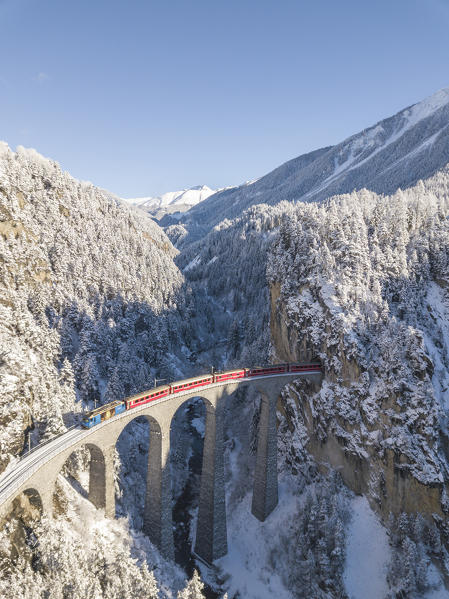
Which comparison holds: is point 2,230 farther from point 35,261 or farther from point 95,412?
point 95,412

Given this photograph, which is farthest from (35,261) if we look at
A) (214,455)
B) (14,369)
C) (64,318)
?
(214,455)

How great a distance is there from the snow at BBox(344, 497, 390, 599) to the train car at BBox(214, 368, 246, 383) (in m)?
21.9

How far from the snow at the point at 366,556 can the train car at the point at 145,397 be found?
2779 centimetres

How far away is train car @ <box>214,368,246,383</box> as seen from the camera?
1749 inches

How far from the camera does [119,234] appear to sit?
122 meters

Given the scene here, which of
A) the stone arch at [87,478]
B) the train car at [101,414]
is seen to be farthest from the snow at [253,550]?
the train car at [101,414]

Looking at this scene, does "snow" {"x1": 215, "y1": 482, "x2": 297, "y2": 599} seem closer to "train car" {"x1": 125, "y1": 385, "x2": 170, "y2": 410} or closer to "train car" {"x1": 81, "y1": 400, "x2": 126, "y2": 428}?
"train car" {"x1": 125, "y1": 385, "x2": 170, "y2": 410}

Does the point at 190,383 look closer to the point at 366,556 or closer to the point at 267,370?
the point at 267,370

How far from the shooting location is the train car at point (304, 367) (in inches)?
1988

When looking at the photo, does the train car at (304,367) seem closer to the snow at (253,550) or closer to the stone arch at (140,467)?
the snow at (253,550)

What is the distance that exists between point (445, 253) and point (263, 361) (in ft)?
138

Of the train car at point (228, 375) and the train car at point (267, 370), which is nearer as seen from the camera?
the train car at point (228, 375)

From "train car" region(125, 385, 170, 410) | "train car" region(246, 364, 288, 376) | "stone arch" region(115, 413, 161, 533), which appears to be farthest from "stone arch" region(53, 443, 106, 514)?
"train car" region(246, 364, 288, 376)

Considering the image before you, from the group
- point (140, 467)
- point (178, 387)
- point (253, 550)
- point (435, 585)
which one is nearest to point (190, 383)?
point (178, 387)
